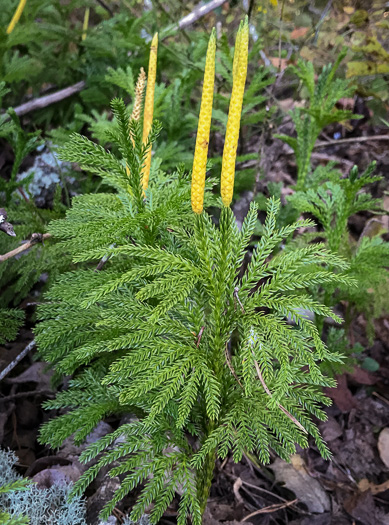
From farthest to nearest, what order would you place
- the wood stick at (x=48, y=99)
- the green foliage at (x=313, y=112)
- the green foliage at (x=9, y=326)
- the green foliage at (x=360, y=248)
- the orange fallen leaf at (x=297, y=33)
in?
1. the orange fallen leaf at (x=297, y=33)
2. the wood stick at (x=48, y=99)
3. the green foliage at (x=313, y=112)
4. the green foliage at (x=360, y=248)
5. the green foliage at (x=9, y=326)

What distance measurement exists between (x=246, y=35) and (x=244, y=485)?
1.96 m

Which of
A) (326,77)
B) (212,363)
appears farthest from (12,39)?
(212,363)

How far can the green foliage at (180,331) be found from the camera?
1260 mm

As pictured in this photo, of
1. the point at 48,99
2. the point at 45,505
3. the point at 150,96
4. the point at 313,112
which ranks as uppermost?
the point at 48,99

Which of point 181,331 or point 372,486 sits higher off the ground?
point 181,331

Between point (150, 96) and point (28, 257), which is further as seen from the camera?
point (28, 257)

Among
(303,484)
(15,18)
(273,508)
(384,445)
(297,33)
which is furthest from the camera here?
(297,33)

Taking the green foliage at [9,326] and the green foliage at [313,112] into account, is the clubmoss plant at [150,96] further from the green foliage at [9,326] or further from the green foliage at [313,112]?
the green foliage at [313,112]

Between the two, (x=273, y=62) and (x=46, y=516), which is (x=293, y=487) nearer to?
(x=46, y=516)

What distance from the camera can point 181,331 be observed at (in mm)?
1372

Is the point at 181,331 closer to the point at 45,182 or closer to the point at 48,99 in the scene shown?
the point at 45,182

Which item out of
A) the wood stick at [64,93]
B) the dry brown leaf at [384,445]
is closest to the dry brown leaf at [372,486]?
the dry brown leaf at [384,445]

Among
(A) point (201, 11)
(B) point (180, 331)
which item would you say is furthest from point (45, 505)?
(A) point (201, 11)

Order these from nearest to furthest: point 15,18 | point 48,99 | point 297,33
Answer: point 15,18 < point 48,99 < point 297,33
